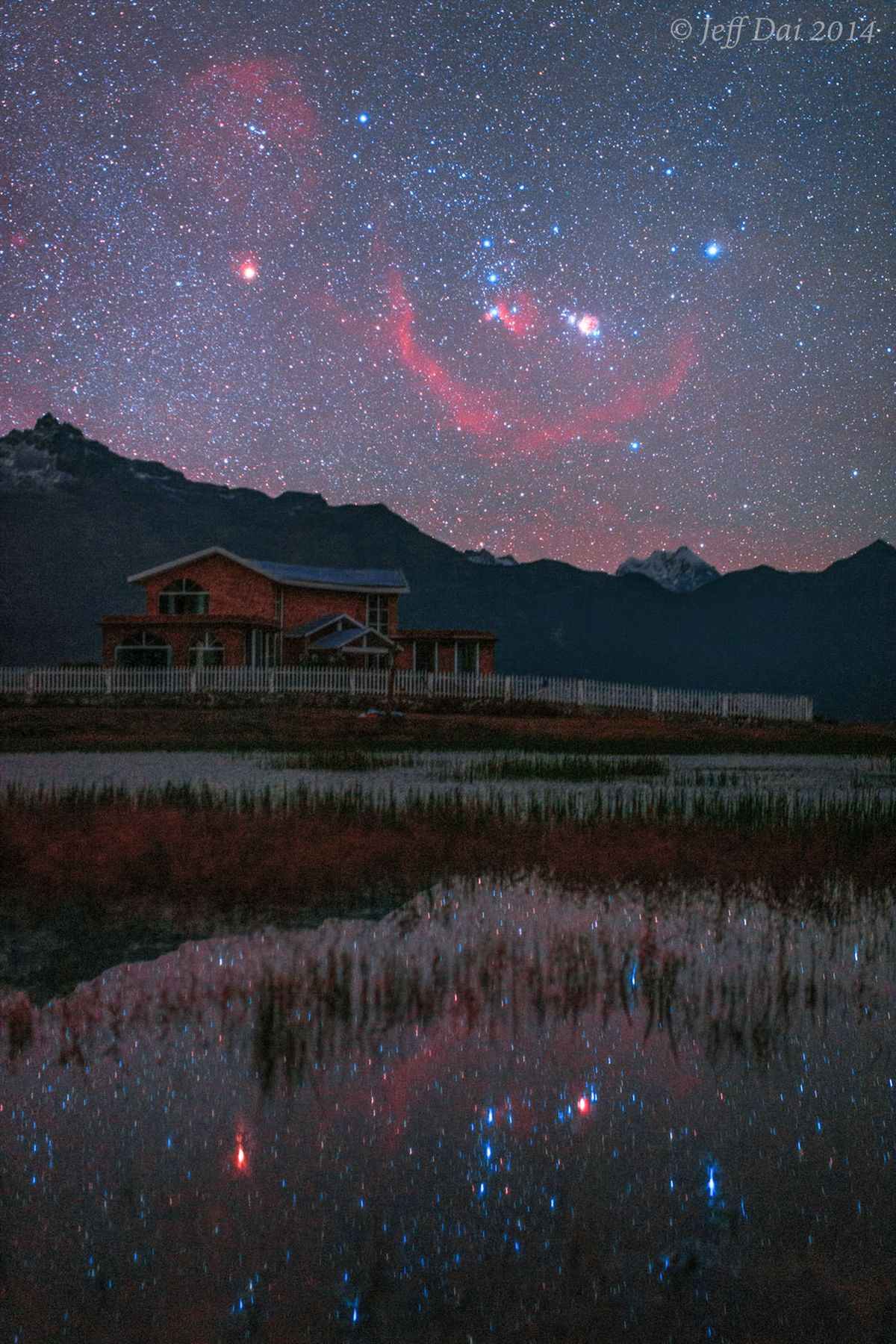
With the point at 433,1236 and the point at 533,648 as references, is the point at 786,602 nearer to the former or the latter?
the point at 533,648

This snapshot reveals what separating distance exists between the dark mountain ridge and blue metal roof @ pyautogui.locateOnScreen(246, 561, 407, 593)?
7483cm

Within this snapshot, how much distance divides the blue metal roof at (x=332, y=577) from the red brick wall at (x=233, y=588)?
2.23 ft

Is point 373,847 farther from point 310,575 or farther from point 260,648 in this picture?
point 310,575

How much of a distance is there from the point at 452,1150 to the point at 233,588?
152ft

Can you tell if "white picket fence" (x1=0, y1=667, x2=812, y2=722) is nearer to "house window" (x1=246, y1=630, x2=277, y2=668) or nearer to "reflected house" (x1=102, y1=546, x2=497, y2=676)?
"reflected house" (x1=102, y1=546, x2=497, y2=676)

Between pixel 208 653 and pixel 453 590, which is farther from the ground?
pixel 453 590

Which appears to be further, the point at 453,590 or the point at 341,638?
the point at 453,590

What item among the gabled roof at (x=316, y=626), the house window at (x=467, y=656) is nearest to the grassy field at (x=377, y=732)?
the gabled roof at (x=316, y=626)

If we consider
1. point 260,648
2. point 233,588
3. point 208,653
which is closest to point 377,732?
point 208,653

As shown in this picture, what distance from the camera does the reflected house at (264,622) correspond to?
Result: 46.5m

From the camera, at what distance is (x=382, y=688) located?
42.7 meters

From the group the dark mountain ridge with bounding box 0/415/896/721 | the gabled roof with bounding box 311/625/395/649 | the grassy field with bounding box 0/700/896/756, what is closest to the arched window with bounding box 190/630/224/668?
the gabled roof with bounding box 311/625/395/649

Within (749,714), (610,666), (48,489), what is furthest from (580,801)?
(48,489)

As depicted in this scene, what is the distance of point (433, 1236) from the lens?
316 cm
